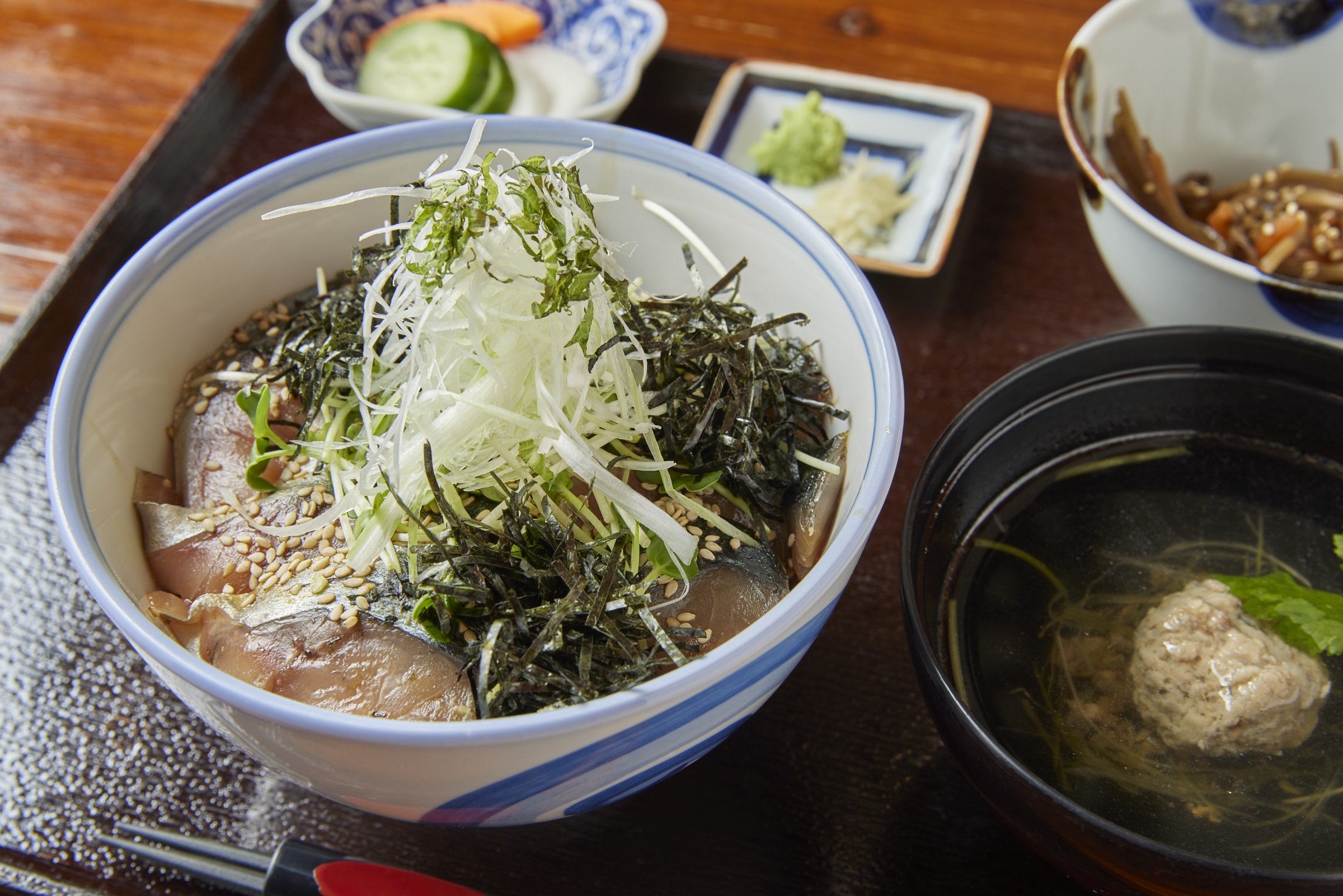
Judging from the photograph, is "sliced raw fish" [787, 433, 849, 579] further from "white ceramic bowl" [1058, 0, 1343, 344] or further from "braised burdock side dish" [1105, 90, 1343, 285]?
"braised burdock side dish" [1105, 90, 1343, 285]

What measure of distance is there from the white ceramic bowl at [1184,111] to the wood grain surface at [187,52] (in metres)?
0.27

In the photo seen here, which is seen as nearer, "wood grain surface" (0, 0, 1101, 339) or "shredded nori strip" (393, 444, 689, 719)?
"shredded nori strip" (393, 444, 689, 719)

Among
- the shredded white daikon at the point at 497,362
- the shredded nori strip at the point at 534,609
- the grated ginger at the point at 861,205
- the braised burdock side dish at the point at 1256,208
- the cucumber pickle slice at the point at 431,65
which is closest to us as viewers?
the shredded nori strip at the point at 534,609

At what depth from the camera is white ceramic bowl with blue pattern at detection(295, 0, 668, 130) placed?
6.90ft

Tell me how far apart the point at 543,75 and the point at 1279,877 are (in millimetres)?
2081

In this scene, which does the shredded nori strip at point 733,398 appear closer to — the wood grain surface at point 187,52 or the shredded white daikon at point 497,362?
the shredded white daikon at point 497,362

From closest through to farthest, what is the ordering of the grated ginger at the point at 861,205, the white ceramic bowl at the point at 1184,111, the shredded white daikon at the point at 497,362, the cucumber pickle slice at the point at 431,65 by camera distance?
the shredded white daikon at the point at 497,362 < the white ceramic bowl at the point at 1184,111 < the grated ginger at the point at 861,205 < the cucumber pickle slice at the point at 431,65

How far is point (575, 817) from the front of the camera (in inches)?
51.1

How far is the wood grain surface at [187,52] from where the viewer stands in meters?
2.23

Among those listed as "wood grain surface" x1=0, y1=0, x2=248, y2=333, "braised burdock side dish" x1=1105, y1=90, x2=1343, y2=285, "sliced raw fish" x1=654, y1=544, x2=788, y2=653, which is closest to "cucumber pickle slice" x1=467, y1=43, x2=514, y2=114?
"wood grain surface" x1=0, y1=0, x2=248, y2=333

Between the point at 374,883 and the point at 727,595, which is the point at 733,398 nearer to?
the point at 727,595

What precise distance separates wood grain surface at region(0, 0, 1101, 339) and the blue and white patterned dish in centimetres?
15

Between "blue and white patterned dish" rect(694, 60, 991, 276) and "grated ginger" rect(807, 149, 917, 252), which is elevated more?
"blue and white patterned dish" rect(694, 60, 991, 276)

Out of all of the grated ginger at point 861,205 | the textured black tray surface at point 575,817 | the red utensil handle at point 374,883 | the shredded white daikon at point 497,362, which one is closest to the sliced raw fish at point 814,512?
the shredded white daikon at point 497,362
